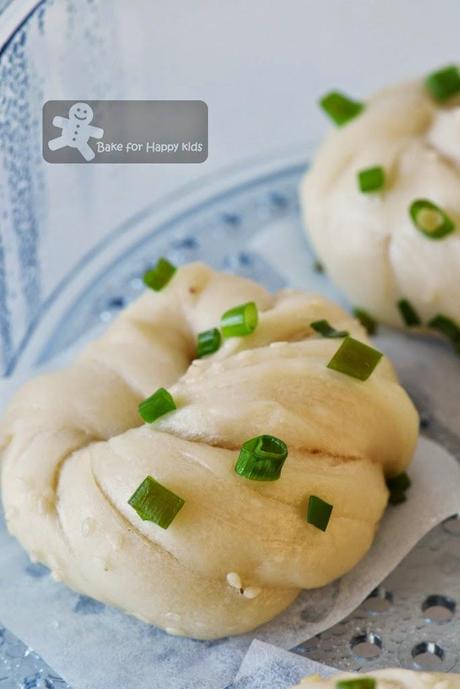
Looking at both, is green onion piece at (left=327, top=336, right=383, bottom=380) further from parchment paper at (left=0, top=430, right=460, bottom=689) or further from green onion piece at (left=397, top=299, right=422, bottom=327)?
green onion piece at (left=397, top=299, right=422, bottom=327)

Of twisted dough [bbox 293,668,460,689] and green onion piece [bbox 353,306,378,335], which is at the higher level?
green onion piece [bbox 353,306,378,335]

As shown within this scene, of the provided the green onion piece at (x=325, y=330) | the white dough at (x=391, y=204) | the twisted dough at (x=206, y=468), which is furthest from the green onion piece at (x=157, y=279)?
the white dough at (x=391, y=204)

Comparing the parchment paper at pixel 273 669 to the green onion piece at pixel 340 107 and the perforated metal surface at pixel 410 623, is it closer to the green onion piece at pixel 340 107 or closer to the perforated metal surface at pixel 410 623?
the perforated metal surface at pixel 410 623

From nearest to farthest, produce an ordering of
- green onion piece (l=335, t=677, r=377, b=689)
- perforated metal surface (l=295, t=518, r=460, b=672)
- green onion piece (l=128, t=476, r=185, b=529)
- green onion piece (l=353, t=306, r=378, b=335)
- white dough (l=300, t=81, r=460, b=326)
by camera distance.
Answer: green onion piece (l=335, t=677, r=377, b=689) → green onion piece (l=128, t=476, r=185, b=529) → perforated metal surface (l=295, t=518, r=460, b=672) → white dough (l=300, t=81, r=460, b=326) → green onion piece (l=353, t=306, r=378, b=335)

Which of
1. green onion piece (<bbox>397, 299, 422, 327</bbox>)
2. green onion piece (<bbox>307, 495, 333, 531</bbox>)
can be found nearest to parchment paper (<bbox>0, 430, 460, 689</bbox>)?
green onion piece (<bbox>307, 495, 333, 531</bbox>)

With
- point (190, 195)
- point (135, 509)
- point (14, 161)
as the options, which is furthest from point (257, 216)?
point (135, 509)

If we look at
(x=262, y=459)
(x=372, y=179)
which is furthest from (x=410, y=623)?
(x=372, y=179)
